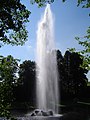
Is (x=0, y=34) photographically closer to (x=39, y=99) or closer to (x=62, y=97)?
(x=39, y=99)

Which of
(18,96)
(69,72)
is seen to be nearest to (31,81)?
(18,96)

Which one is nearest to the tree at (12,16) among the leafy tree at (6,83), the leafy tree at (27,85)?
the leafy tree at (6,83)

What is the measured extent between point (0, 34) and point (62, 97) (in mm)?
71837

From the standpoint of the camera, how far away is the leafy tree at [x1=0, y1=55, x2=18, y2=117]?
652 centimetres

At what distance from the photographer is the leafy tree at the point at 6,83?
6523 millimetres

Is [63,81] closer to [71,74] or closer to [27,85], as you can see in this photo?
[71,74]

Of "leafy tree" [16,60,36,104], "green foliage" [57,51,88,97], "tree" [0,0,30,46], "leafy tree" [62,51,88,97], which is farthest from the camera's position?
"leafy tree" [62,51,88,97]

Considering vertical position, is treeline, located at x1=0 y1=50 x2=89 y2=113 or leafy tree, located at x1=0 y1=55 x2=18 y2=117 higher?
treeline, located at x1=0 y1=50 x2=89 y2=113

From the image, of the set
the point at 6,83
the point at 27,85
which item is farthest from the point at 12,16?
the point at 27,85

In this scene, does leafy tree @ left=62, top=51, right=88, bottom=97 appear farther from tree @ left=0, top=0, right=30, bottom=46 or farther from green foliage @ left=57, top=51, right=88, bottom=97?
tree @ left=0, top=0, right=30, bottom=46

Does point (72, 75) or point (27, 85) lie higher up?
point (72, 75)

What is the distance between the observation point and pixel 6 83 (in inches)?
261

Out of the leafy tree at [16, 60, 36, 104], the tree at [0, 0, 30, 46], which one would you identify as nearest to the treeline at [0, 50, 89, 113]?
the leafy tree at [16, 60, 36, 104]

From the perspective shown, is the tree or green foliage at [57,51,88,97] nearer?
the tree
